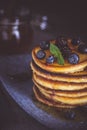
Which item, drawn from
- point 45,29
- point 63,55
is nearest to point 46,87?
point 63,55

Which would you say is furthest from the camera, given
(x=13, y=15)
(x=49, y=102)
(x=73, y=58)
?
(x=13, y=15)

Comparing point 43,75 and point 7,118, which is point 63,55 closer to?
point 43,75

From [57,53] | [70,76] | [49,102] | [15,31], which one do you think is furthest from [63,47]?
[15,31]

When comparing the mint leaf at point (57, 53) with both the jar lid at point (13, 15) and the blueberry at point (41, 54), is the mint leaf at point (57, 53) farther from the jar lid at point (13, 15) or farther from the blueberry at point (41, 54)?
the jar lid at point (13, 15)

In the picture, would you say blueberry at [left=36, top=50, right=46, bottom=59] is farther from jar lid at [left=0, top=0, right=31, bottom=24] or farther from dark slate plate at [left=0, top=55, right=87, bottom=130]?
jar lid at [left=0, top=0, right=31, bottom=24]

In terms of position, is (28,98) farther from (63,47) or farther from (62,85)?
(63,47)

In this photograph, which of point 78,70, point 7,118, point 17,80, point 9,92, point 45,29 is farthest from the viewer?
point 45,29

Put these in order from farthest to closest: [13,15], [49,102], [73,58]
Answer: [13,15]
[49,102]
[73,58]

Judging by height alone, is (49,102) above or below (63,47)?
below
